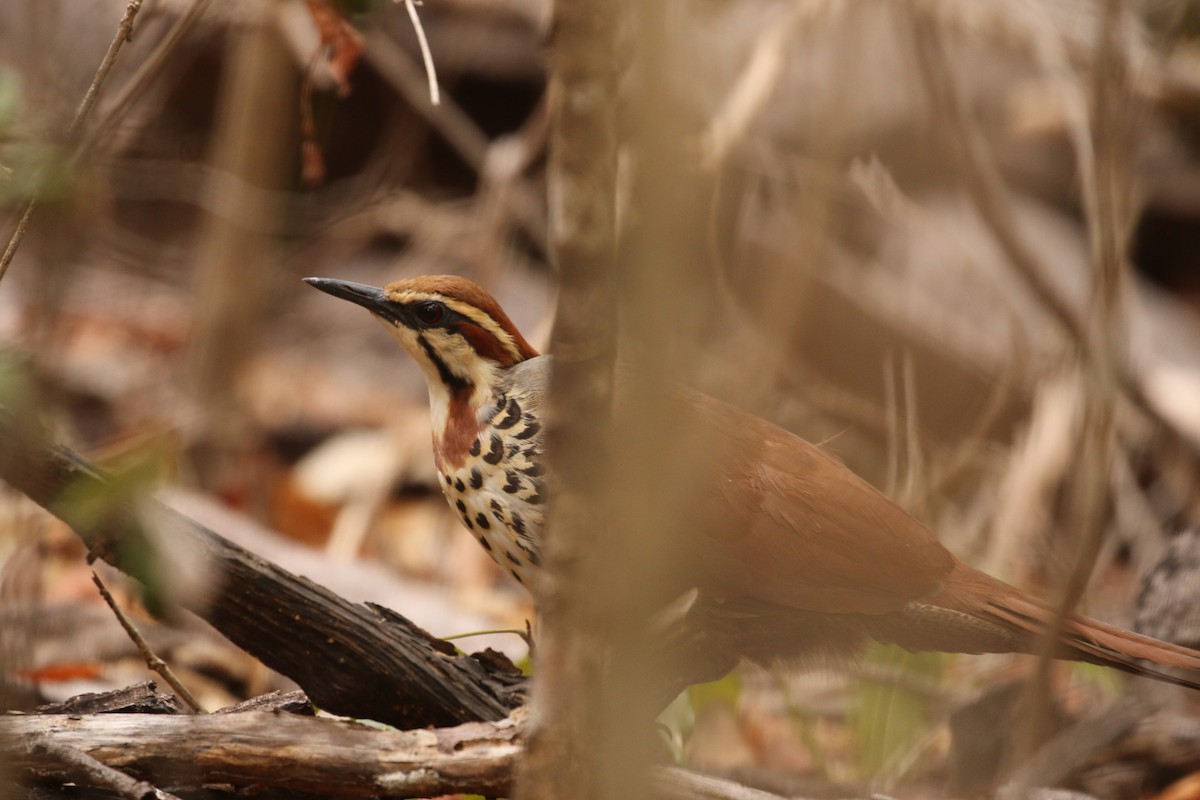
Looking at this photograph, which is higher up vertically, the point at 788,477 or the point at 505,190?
the point at 505,190

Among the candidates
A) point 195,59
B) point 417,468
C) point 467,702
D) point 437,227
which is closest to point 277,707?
point 467,702

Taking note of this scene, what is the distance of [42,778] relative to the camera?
2.31 metres

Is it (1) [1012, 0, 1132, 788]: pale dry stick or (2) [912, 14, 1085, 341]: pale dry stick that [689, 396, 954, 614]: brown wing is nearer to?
(1) [1012, 0, 1132, 788]: pale dry stick

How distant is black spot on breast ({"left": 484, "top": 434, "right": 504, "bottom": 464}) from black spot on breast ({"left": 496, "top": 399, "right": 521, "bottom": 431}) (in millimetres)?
31

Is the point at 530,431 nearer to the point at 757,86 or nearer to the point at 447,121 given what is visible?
the point at 757,86

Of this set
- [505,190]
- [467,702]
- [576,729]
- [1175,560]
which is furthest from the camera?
[505,190]

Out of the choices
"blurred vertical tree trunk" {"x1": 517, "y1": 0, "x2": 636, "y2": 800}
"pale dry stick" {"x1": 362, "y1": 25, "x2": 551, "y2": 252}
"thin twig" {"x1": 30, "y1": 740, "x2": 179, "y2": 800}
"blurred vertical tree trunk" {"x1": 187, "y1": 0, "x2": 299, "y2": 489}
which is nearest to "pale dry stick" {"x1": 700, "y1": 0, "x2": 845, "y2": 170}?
"pale dry stick" {"x1": 362, "y1": 25, "x2": 551, "y2": 252}

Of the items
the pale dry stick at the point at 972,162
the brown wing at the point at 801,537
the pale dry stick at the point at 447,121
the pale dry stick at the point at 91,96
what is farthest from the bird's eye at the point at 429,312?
the pale dry stick at the point at 447,121

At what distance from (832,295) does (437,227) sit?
6.72 feet

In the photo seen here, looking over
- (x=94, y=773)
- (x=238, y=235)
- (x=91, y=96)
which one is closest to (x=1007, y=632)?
(x=94, y=773)

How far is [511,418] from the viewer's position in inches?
112

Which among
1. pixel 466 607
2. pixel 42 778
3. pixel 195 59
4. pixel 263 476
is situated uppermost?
pixel 195 59

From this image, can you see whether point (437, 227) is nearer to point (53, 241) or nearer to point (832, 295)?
point (832, 295)

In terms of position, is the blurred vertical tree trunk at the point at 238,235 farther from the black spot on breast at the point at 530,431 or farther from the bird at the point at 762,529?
the black spot on breast at the point at 530,431
